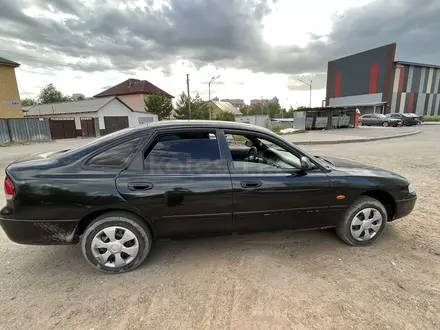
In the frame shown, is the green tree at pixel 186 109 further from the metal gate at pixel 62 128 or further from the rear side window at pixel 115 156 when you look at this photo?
the rear side window at pixel 115 156

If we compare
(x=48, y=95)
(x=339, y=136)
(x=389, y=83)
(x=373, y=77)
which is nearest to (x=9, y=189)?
(x=339, y=136)

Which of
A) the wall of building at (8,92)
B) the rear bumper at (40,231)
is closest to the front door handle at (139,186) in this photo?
the rear bumper at (40,231)

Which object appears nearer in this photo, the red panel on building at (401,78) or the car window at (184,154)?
the car window at (184,154)

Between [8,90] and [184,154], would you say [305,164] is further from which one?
[8,90]

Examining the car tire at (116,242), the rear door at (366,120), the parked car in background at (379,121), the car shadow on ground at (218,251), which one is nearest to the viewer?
the car tire at (116,242)

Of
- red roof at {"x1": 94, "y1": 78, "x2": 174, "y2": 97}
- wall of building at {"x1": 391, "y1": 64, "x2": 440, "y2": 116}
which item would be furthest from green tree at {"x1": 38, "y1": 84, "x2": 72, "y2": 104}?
wall of building at {"x1": 391, "y1": 64, "x2": 440, "y2": 116}

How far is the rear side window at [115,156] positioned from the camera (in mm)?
2594

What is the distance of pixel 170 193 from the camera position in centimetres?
260

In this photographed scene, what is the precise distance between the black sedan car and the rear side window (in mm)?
11

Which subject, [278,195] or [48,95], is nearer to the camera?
[278,195]

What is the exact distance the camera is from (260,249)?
309 centimetres

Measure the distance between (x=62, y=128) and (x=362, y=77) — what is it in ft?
138

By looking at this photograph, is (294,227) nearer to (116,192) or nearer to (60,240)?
(116,192)

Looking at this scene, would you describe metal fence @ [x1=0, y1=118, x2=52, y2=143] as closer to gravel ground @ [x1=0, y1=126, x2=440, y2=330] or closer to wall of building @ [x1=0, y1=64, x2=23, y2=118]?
wall of building @ [x1=0, y1=64, x2=23, y2=118]
